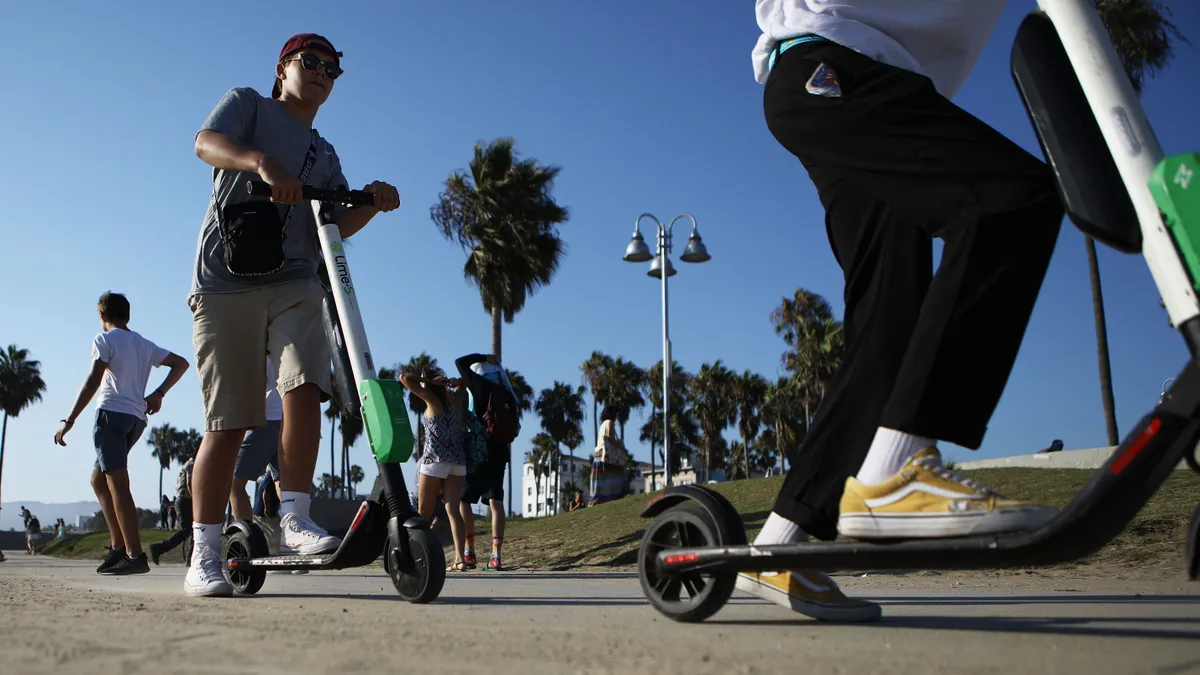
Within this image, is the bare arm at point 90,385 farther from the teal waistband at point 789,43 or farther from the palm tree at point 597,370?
the palm tree at point 597,370

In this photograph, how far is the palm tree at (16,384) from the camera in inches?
2800

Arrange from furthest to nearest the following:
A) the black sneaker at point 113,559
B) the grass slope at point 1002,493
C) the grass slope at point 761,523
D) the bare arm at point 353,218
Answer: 1. the black sneaker at point 113,559
2. the grass slope at point 761,523
3. the grass slope at point 1002,493
4. the bare arm at point 353,218

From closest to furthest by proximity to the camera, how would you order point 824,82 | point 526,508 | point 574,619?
point 824,82 < point 574,619 < point 526,508

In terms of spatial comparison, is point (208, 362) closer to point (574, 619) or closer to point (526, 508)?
point (574, 619)

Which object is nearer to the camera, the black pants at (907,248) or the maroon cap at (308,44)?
the black pants at (907,248)

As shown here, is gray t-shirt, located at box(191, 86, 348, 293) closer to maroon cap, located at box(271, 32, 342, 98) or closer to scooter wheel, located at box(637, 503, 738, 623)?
maroon cap, located at box(271, 32, 342, 98)

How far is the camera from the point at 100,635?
1.91 metres

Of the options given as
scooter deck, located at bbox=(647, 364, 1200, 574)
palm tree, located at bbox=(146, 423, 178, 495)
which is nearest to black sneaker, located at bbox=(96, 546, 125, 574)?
scooter deck, located at bbox=(647, 364, 1200, 574)

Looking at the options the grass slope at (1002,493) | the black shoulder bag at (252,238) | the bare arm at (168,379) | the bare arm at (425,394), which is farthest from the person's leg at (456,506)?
the black shoulder bag at (252,238)

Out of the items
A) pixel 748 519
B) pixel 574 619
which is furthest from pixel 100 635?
pixel 748 519

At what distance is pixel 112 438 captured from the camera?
21.4 feet

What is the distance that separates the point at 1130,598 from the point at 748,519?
22.5 feet

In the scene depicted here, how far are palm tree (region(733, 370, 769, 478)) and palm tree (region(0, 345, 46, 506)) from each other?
57133mm

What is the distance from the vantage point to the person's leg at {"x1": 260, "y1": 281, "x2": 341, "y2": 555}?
3.69m
